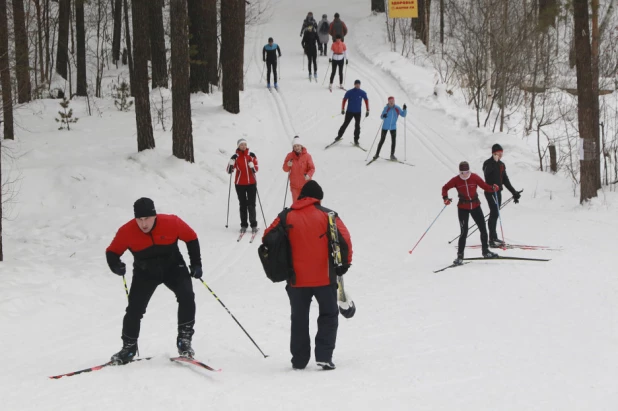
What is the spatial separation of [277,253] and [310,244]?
29 centimetres

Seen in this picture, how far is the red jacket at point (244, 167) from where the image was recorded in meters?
12.6

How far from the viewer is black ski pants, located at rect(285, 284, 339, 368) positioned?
5.92 meters

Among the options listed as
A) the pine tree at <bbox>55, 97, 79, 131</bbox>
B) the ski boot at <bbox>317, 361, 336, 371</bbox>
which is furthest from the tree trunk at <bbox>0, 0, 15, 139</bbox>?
the ski boot at <bbox>317, 361, 336, 371</bbox>

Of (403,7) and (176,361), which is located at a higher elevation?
(403,7)

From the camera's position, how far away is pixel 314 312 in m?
8.66

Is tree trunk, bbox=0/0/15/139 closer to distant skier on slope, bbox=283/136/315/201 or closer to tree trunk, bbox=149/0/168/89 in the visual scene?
distant skier on slope, bbox=283/136/315/201

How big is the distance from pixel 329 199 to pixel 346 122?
3868mm

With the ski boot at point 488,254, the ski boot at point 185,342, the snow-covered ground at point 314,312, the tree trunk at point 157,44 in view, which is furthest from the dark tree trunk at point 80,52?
the ski boot at point 185,342

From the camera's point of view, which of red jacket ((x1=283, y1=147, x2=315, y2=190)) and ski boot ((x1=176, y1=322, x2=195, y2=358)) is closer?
ski boot ((x1=176, y1=322, x2=195, y2=358))

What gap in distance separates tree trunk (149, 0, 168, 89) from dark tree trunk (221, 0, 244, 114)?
190 cm

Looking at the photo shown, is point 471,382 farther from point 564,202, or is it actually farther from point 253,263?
point 564,202

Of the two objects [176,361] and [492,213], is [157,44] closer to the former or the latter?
[492,213]

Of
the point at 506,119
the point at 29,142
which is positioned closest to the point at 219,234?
the point at 29,142

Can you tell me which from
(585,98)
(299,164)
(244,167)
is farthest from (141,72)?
(585,98)
